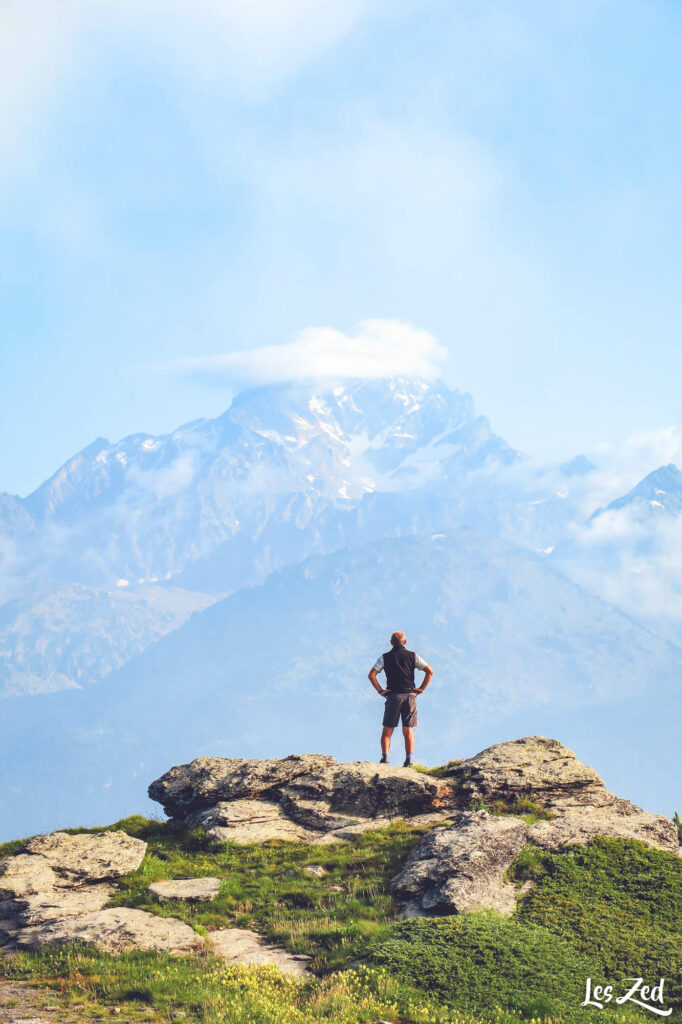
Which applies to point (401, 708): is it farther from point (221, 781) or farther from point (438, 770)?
point (221, 781)

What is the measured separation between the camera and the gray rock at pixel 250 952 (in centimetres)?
1408

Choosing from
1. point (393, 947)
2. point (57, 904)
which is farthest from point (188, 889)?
point (393, 947)

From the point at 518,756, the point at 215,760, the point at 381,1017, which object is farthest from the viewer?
the point at 215,760

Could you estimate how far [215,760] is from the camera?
87.8 ft

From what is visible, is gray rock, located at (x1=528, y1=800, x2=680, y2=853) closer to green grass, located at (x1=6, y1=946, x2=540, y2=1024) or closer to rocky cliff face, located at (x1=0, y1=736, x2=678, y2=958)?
rocky cliff face, located at (x1=0, y1=736, x2=678, y2=958)

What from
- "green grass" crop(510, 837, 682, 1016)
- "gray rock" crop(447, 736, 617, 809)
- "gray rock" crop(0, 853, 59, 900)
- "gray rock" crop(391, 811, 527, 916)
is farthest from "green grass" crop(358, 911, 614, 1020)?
"gray rock" crop(0, 853, 59, 900)

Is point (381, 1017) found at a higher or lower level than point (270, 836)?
lower

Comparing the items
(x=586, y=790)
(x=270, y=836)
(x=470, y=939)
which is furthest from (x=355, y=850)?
(x=586, y=790)

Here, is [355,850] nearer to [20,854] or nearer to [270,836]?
[270,836]

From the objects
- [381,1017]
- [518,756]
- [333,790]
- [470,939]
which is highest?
[518,756]

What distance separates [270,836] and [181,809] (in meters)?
4.02

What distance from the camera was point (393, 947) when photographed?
545 inches

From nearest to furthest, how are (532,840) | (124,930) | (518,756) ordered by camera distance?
(124,930), (532,840), (518,756)

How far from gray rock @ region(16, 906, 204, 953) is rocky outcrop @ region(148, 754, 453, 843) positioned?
5.49 meters
